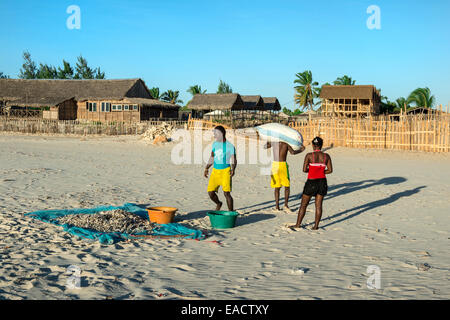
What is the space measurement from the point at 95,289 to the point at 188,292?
827 mm

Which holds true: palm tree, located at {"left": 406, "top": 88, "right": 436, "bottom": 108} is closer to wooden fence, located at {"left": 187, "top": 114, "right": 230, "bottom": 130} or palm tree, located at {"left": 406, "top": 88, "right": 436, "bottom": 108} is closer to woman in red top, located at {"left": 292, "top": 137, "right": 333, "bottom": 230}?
wooden fence, located at {"left": 187, "top": 114, "right": 230, "bottom": 130}

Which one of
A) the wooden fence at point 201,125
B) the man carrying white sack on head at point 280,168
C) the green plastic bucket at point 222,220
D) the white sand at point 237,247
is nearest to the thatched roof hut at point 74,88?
the wooden fence at point 201,125

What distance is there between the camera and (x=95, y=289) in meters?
3.50

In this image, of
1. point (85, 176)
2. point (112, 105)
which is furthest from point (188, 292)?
point (112, 105)

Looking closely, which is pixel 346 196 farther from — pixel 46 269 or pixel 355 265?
pixel 46 269

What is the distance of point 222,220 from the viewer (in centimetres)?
593

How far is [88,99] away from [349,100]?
22.0 meters

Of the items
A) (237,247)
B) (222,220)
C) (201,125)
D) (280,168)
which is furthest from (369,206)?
(201,125)

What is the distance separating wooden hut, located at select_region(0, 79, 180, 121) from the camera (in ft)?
109

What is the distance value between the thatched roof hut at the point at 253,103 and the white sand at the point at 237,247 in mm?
32004

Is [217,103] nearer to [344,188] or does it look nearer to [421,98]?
[421,98]

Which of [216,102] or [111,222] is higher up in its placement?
[216,102]

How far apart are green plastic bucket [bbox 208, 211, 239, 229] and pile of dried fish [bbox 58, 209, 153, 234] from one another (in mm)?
937

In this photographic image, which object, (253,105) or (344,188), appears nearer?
(344,188)
